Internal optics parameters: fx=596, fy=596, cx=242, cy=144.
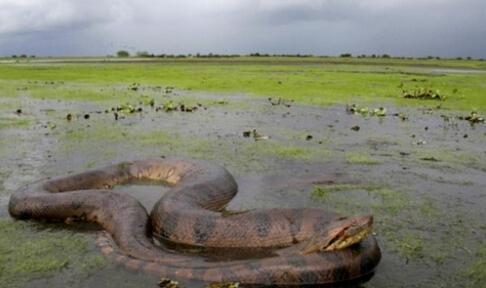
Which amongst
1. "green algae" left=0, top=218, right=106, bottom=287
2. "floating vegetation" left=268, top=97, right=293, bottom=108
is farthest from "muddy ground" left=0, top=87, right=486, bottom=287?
"floating vegetation" left=268, top=97, right=293, bottom=108

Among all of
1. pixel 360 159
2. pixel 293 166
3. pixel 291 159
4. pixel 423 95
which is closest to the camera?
pixel 293 166

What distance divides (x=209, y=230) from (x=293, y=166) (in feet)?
15.9

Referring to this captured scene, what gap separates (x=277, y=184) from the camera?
1120cm

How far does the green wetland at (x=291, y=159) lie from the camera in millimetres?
7379

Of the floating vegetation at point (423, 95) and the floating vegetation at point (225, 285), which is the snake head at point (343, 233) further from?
the floating vegetation at point (423, 95)

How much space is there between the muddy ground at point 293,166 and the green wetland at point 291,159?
31mm

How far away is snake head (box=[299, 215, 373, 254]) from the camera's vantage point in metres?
6.89

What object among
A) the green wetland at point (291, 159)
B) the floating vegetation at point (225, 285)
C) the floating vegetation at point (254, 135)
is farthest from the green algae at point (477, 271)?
the floating vegetation at point (254, 135)

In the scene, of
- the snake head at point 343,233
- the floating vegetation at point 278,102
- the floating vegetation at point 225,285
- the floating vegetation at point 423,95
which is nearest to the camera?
the floating vegetation at point 225,285

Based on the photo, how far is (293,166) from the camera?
41.7 feet

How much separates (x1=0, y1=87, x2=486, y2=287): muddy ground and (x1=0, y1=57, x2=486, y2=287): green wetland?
31 mm

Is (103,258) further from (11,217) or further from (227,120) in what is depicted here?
(227,120)

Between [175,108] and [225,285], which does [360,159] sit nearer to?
[225,285]

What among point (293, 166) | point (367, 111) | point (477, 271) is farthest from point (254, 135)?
point (477, 271)
